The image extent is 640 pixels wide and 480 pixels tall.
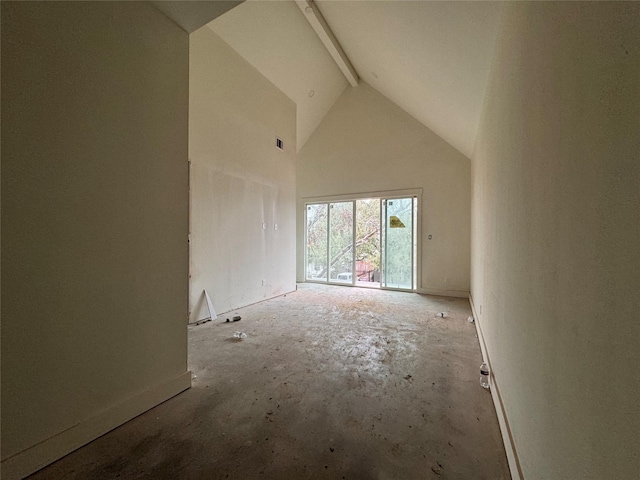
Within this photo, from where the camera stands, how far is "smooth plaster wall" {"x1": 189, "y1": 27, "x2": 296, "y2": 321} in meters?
3.49

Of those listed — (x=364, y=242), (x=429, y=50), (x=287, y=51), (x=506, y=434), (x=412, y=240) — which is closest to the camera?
(x=506, y=434)

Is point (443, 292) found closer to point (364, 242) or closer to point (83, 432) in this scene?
point (364, 242)

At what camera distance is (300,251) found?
266 inches

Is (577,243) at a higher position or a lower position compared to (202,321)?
higher

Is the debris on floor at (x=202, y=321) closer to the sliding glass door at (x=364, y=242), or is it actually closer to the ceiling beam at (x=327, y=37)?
the sliding glass door at (x=364, y=242)

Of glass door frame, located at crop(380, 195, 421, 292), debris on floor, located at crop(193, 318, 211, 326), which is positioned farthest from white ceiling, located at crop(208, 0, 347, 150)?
debris on floor, located at crop(193, 318, 211, 326)

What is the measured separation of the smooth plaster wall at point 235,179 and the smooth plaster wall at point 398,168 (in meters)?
1.20

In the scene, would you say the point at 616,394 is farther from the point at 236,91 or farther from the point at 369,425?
the point at 236,91

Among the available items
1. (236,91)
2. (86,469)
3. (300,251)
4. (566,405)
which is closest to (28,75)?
(86,469)

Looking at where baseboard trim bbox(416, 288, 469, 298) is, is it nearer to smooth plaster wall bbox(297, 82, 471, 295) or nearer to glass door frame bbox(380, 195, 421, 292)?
smooth plaster wall bbox(297, 82, 471, 295)

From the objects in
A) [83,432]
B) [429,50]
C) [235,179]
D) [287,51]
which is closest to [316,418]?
[83,432]

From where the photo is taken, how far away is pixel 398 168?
551cm

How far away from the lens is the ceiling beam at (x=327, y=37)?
364cm

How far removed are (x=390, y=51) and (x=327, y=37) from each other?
4.70 feet
